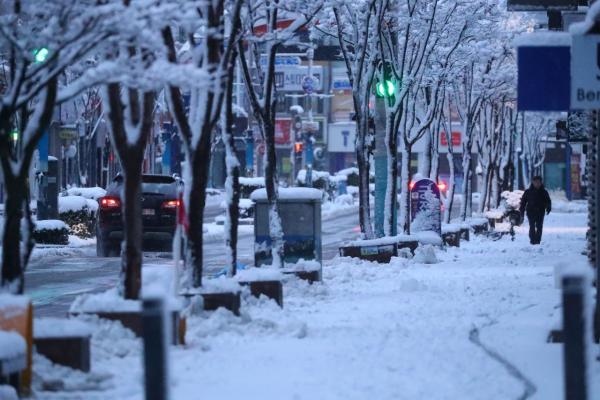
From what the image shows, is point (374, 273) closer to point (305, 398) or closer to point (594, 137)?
point (594, 137)

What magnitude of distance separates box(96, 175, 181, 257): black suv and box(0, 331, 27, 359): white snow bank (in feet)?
61.1

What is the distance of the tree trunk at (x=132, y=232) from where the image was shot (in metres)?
13.4

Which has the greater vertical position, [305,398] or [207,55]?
[207,55]

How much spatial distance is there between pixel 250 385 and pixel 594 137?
5934 millimetres

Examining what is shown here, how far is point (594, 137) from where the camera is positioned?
14828 millimetres

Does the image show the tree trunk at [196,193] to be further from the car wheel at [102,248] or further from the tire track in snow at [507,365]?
the car wheel at [102,248]

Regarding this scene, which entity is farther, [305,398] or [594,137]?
[594,137]

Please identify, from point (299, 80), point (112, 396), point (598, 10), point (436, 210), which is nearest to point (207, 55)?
point (598, 10)

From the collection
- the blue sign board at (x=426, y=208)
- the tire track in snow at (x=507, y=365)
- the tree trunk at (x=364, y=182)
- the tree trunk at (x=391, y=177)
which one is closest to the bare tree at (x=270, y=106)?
the tire track in snow at (x=507, y=365)

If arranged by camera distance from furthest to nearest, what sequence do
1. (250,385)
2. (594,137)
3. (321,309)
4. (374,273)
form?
(374,273), (321,309), (594,137), (250,385)

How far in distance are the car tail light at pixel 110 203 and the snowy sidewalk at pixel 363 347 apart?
798cm

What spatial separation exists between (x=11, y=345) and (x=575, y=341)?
150 inches

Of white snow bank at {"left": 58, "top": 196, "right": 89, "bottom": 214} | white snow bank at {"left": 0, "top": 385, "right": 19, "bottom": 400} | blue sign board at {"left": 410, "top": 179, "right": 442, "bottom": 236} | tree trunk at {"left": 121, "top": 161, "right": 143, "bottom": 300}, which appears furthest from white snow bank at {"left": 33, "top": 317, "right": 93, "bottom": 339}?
white snow bank at {"left": 58, "top": 196, "right": 89, "bottom": 214}

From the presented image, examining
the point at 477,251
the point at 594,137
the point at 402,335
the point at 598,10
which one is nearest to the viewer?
the point at 598,10
